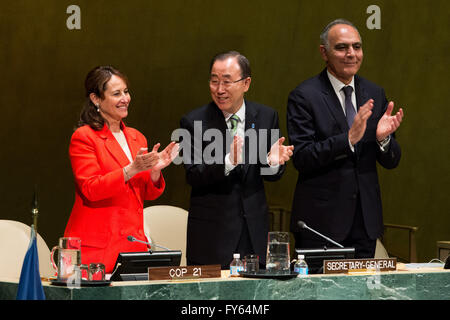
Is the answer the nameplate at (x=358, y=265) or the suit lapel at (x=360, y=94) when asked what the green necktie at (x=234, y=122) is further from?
the nameplate at (x=358, y=265)

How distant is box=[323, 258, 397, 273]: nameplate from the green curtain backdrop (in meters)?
2.73

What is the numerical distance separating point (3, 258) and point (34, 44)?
1915 mm

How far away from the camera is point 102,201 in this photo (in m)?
3.32

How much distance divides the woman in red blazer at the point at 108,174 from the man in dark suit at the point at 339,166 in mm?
651

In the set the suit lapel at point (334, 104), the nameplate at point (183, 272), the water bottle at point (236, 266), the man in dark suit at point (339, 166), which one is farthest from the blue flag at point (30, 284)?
the suit lapel at point (334, 104)

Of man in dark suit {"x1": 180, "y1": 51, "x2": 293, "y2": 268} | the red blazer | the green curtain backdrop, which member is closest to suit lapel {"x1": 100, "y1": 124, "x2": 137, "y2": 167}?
the red blazer

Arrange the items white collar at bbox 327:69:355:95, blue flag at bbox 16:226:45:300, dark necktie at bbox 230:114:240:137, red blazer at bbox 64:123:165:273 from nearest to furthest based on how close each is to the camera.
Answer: blue flag at bbox 16:226:45:300
red blazer at bbox 64:123:165:273
dark necktie at bbox 230:114:240:137
white collar at bbox 327:69:355:95

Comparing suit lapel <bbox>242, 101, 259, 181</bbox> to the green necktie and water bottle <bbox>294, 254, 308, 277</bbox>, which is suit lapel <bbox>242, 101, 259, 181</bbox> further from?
water bottle <bbox>294, 254, 308, 277</bbox>

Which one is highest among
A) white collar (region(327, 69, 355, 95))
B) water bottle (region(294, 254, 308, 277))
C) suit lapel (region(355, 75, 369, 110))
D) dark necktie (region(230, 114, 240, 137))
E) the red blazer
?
white collar (region(327, 69, 355, 95))

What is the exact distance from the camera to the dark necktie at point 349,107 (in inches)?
145

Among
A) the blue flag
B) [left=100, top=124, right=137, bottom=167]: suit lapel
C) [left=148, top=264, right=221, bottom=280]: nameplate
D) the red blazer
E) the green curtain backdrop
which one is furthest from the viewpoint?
the green curtain backdrop

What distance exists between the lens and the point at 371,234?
11.8ft

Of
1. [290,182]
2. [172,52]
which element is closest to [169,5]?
[172,52]

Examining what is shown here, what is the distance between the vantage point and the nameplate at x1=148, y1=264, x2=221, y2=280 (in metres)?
2.73
